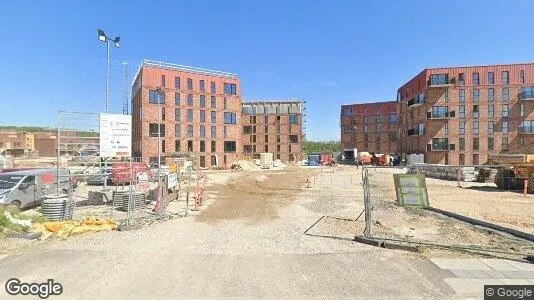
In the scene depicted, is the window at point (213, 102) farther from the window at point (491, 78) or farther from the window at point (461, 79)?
the window at point (491, 78)

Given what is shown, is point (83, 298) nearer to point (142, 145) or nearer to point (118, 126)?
point (118, 126)

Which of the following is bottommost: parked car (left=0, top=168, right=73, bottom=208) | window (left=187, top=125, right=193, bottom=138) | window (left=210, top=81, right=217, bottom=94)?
parked car (left=0, top=168, right=73, bottom=208)

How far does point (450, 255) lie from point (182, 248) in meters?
7.11

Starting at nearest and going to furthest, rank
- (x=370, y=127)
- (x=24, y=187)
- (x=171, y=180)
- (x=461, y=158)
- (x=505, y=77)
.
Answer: (x=24, y=187), (x=171, y=180), (x=505, y=77), (x=461, y=158), (x=370, y=127)

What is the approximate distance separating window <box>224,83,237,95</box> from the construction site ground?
51.2 meters

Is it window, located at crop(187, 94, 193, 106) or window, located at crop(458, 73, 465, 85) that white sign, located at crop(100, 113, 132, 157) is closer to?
window, located at crop(187, 94, 193, 106)

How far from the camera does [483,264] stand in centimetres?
766

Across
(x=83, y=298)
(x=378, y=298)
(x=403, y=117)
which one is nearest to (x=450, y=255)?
(x=378, y=298)

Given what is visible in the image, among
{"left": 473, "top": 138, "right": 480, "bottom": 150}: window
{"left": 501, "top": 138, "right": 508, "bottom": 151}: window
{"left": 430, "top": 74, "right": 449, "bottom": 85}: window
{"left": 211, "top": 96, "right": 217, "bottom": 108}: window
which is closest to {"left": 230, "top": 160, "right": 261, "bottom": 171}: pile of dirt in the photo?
{"left": 211, "top": 96, "right": 217, "bottom": 108}: window

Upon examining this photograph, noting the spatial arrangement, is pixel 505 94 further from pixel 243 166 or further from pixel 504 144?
pixel 243 166

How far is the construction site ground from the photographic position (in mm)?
6516

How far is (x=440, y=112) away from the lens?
54.5 meters

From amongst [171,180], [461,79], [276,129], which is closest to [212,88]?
[276,129]

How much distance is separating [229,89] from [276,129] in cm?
2354
